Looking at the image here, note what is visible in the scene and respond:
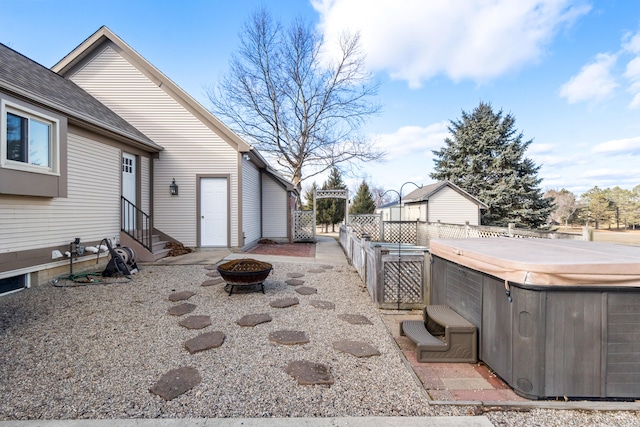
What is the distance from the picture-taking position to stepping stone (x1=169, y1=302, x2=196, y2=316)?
14.0 ft

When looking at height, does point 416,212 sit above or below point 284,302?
above

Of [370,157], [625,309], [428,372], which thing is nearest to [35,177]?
[428,372]

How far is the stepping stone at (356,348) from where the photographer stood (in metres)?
3.12

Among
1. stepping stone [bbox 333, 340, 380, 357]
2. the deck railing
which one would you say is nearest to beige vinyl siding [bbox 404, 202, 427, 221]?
the deck railing

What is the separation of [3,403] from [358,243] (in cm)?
582

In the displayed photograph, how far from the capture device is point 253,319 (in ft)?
13.3

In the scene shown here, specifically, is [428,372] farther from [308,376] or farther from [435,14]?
[435,14]

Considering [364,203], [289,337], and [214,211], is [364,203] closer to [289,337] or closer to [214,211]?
[214,211]

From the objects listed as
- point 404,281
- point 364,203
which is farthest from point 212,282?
point 364,203

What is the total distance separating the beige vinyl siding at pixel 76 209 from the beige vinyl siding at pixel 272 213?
6388 mm

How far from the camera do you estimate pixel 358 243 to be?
6859 millimetres

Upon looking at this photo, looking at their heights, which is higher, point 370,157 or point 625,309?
point 370,157

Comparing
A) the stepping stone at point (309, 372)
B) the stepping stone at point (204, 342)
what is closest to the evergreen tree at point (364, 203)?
the stepping stone at point (204, 342)

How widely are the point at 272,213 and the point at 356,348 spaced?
10.8m
